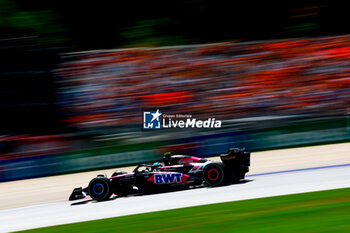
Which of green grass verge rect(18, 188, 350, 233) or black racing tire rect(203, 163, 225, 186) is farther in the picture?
black racing tire rect(203, 163, 225, 186)

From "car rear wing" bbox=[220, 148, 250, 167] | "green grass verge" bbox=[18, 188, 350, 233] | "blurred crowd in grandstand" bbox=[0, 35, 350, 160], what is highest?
"blurred crowd in grandstand" bbox=[0, 35, 350, 160]

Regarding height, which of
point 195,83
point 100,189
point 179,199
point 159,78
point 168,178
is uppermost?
point 159,78

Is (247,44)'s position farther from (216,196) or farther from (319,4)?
(216,196)

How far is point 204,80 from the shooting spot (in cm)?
1872

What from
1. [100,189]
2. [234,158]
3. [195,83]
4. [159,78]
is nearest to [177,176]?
[234,158]

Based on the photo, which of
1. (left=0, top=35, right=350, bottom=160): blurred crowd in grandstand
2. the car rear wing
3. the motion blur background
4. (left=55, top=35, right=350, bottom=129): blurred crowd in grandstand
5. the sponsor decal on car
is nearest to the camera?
the car rear wing

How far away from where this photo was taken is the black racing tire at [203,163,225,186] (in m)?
10.1

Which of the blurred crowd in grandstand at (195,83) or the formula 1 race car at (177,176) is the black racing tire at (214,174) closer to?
the formula 1 race car at (177,176)

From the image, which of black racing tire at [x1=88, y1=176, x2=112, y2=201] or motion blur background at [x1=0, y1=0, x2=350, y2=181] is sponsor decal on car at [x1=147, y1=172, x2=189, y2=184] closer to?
black racing tire at [x1=88, y1=176, x2=112, y2=201]

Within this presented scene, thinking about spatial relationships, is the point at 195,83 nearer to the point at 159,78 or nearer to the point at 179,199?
the point at 159,78

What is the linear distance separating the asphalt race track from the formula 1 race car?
0.19 m

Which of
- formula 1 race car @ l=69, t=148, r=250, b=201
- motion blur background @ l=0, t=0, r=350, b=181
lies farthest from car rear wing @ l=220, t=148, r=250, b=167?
→ motion blur background @ l=0, t=0, r=350, b=181

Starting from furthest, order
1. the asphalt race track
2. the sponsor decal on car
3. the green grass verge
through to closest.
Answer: the sponsor decal on car, the asphalt race track, the green grass verge

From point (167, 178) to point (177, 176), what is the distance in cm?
24
